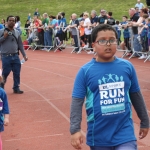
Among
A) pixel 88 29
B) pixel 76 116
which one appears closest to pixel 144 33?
pixel 88 29

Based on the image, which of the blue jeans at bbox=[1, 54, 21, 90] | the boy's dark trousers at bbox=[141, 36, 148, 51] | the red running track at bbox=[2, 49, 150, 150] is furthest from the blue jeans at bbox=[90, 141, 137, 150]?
the boy's dark trousers at bbox=[141, 36, 148, 51]

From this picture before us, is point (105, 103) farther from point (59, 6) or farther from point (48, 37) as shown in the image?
point (59, 6)

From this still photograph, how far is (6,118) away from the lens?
244 inches

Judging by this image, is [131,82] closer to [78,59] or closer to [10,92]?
[10,92]

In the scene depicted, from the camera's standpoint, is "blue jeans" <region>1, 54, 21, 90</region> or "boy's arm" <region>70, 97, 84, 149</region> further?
"blue jeans" <region>1, 54, 21, 90</region>

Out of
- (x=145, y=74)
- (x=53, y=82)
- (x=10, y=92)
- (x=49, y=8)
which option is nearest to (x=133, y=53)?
(x=145, y=74)

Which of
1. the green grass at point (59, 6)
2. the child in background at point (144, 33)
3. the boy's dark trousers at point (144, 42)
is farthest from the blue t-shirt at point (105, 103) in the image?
the green grass at point (59, 6)

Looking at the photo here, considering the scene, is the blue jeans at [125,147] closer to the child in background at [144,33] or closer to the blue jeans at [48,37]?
the child in background at [144,33]

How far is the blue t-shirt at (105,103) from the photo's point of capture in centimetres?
455

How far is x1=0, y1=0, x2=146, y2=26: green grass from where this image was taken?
48.8 meters

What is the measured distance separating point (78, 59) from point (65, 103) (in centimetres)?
989

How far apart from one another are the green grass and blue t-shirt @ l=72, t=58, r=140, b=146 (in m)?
42.2

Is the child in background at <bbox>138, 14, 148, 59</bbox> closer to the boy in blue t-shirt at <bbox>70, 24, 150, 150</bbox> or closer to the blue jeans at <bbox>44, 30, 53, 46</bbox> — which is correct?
the blue jeans at <bbox>44, 30, 53, 46</bbox>

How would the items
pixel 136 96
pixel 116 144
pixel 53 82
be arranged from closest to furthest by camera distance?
1. pixel 116 144
2. pixel 136 96
3. pixel 53 82
